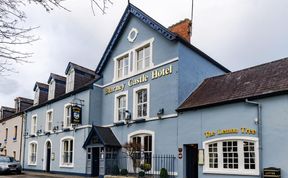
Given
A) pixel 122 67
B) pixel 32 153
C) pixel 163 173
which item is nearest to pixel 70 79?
pixel 122 67

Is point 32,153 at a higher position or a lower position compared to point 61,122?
lower

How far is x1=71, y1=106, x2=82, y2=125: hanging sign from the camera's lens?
77.7 ft

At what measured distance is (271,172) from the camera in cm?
→ 1277

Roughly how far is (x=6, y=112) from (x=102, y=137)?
2493cm

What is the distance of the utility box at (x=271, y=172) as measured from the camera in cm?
1260

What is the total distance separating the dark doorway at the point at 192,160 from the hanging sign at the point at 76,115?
9704mm

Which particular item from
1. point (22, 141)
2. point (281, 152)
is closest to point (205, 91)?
point (281, 152)

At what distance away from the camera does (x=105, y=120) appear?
920 inches

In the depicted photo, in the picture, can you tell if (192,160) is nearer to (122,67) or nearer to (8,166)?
(122,67)

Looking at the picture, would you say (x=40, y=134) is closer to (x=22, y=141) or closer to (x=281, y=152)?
(x=22, y=141)

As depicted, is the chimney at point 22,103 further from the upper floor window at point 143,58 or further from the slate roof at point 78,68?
the upper floor window at point 143,58

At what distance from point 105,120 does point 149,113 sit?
16.5 ft

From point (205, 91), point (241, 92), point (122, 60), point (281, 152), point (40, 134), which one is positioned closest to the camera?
point (281, 152)

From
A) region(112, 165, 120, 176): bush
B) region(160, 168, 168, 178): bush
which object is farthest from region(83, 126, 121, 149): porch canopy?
region(160, 168, 168, 178): bush
